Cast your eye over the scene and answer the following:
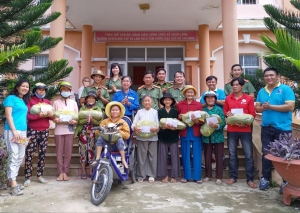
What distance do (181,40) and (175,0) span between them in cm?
251

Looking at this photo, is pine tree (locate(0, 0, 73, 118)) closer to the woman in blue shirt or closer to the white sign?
the woman in blue shirt

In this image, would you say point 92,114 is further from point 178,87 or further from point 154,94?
point 178,87

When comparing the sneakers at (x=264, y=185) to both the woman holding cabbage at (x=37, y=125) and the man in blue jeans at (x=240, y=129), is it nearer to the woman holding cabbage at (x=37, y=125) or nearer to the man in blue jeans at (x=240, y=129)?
the man in blue jeans at (x=240, y=129)

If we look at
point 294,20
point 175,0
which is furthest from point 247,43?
point 294,20

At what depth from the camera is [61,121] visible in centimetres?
400

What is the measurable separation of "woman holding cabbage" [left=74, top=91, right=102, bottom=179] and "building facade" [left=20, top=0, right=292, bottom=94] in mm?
4583

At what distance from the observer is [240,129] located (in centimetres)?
389

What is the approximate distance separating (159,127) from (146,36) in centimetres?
630

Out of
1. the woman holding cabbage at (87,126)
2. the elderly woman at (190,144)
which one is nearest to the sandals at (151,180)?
the elderly woman at (190,144)

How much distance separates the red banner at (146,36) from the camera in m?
9.52

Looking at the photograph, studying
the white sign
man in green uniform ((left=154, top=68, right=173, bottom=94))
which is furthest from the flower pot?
man in green uniform ((left=154, top=68, right=173, bottom=94))

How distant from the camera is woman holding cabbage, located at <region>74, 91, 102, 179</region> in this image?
4043mm

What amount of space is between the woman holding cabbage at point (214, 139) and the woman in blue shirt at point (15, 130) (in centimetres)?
270

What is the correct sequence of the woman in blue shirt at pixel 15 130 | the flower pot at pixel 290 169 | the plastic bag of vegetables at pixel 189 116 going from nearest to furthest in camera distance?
the flower pot at pixel 290 169 < the woman in blue shirt at pixel 15 130 < the plastic bag of vegetables at pixel 189 116
